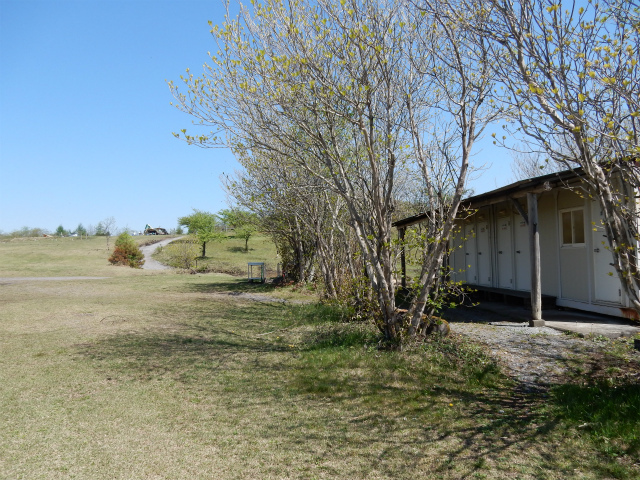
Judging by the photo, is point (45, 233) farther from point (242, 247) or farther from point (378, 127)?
point (378, 127)

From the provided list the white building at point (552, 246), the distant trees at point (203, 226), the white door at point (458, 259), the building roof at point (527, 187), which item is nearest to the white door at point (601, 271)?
the white building at point (552, 246)

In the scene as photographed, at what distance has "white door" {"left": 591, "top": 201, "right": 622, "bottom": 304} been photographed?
8.31 meters

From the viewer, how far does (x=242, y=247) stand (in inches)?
2064

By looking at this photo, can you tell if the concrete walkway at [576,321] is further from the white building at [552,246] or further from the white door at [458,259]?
the white door at [458,259]

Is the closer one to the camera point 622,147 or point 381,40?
point 622,147

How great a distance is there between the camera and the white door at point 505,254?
11.9 meters

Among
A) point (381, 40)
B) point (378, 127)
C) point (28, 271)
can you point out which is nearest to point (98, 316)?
point (378, 127)

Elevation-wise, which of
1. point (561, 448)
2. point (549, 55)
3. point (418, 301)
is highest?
point (549, 55)

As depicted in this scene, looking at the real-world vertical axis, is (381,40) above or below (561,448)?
above

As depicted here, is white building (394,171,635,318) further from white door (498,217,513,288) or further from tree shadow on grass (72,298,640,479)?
tree shadow on grass (72,298,640,479)

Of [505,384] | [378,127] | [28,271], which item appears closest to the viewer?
[505,384]

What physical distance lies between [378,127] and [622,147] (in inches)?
144

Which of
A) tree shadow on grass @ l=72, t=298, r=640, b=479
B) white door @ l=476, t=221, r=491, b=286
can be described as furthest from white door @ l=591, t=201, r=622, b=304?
white door @ l=476, t=221, r=491, b=286

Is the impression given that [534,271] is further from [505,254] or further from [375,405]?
[375,405]
